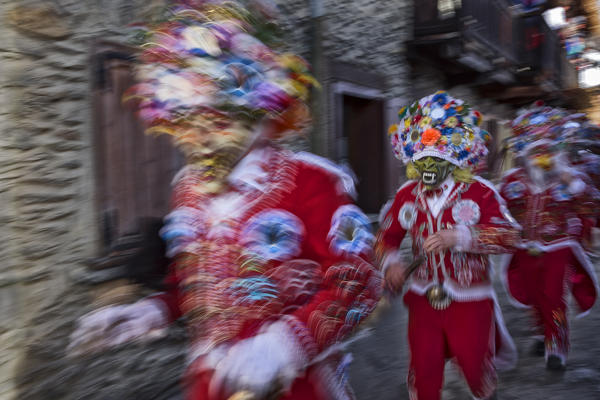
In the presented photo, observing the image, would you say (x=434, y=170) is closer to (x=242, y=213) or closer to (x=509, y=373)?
(x=242, y=213)

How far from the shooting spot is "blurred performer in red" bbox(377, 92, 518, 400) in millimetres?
2838

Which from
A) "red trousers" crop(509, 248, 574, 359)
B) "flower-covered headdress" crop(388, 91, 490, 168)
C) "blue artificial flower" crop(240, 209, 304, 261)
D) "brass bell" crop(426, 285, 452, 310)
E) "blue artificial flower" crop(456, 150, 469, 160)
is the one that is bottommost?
"red trousers" crop(509, 248, 574, 359)

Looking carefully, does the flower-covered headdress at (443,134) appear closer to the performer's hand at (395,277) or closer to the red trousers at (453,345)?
the performer's hand at (395,277)

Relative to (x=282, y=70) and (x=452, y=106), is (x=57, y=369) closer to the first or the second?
(x=282, y=70)

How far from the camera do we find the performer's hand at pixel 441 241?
279 centimetres

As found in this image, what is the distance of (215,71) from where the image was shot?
Answer: 5.29 feet

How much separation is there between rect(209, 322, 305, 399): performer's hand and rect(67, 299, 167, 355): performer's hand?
0.42m

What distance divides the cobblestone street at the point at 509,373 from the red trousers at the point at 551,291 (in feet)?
0.81

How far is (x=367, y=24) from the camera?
6941mm

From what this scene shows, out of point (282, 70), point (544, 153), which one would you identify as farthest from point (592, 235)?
point (282, 70)

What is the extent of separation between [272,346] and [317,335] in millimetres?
153

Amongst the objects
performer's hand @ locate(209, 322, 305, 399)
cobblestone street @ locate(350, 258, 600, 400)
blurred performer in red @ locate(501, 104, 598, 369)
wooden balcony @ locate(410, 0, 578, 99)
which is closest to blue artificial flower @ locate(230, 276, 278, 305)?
performer's hand @ locate(209, 322, 305, 399)

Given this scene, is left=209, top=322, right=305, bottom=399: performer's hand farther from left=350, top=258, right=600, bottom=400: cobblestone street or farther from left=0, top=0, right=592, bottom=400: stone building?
left=350, top=258, right=600, bottom=400: cobblestone street

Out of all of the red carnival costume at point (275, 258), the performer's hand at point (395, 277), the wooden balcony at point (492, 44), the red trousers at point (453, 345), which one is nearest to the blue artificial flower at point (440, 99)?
the performer's hand at point (395, 277)
